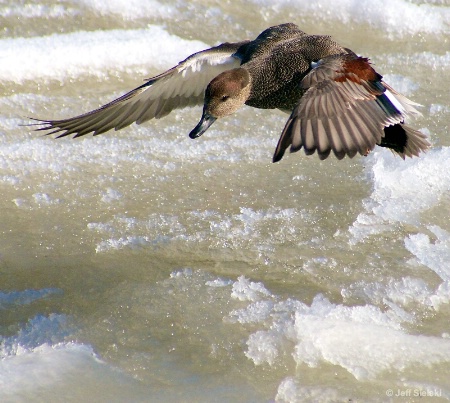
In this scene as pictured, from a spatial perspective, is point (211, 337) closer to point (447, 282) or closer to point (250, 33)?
point (447, 282)

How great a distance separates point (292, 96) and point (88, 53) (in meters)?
2.11

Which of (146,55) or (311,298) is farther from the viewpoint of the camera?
(146,55)

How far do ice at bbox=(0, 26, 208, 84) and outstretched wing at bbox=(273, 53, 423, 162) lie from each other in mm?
2267

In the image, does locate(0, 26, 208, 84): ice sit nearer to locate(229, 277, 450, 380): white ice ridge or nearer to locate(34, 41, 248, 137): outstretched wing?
locate(34, 41, 248, 137): outstretched wing

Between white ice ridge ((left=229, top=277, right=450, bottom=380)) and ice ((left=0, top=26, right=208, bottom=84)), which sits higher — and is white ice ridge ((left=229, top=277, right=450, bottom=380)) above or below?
below

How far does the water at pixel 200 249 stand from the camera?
3.06 metres

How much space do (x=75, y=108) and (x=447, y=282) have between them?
2.81m

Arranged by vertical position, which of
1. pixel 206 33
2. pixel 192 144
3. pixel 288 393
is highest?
pixel 206 33

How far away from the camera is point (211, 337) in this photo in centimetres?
323

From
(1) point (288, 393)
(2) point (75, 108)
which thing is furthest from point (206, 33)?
(1) point (288, 393)
